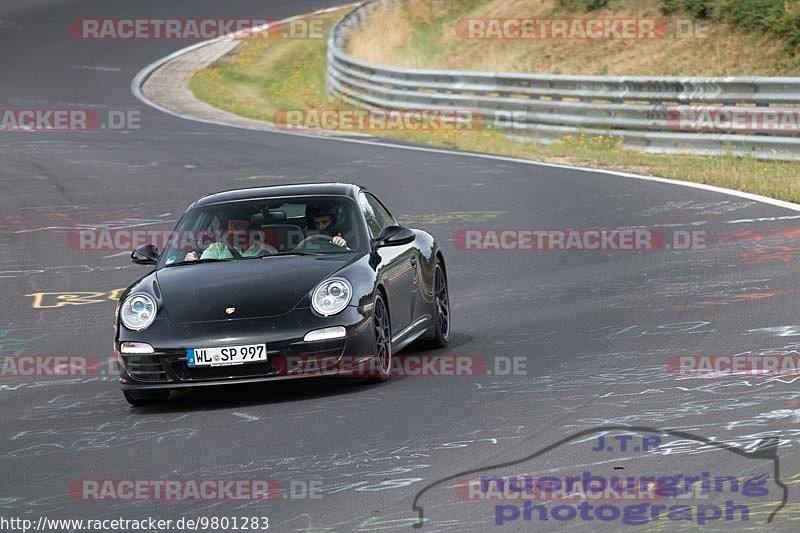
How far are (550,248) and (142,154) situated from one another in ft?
37.8

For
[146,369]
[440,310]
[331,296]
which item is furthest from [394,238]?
[146,369]

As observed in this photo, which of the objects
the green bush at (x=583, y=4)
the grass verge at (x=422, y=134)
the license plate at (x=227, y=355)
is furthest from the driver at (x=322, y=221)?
the green bush at (x=583, y=4)

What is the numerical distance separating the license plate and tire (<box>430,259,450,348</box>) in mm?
2115

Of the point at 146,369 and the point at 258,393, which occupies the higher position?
the point at 146,369

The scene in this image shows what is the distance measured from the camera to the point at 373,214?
35.6 feet

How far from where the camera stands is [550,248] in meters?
15.1

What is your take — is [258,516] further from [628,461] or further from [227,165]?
[227,165]

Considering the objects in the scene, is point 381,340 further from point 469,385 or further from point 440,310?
point 440,310

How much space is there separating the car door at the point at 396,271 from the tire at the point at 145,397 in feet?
5.03

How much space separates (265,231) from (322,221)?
381mm

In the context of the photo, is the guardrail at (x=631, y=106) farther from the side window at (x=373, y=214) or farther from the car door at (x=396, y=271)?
the car door at (x=396, y=271)

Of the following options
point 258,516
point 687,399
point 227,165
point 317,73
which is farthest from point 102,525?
point 317,73

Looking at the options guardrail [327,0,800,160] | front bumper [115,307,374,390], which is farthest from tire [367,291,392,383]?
guardrail [327,0,800,160]

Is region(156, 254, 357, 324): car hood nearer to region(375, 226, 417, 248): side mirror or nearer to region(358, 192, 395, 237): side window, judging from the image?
region(375, 226, 417, 248): side mirror
